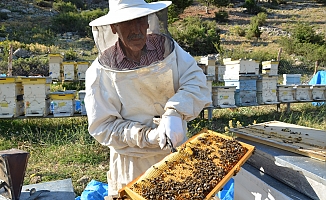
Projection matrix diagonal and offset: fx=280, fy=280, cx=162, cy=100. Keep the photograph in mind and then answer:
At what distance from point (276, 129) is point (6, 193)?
202cm

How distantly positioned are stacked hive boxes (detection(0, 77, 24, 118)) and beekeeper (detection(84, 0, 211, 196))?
4.17m

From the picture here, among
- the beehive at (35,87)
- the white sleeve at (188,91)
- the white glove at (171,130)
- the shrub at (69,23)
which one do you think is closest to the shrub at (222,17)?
the shrub at (69,23)

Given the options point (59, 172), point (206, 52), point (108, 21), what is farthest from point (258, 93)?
point (206, 52)

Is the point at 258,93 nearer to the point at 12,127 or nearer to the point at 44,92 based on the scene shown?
the point at 44,92

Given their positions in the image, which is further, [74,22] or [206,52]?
[74,22]

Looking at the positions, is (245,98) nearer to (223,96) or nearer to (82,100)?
(223,96)

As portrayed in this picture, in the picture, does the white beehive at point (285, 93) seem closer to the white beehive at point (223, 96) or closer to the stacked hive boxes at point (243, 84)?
the stacked hive boxes at point (243, 84)

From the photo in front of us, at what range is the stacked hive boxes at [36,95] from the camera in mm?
5270

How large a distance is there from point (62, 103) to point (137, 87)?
166 inches

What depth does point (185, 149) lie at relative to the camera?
5.42ft

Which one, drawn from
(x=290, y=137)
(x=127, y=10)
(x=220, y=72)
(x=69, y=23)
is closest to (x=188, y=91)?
(x=127, y=10)

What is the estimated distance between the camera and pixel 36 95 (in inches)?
211

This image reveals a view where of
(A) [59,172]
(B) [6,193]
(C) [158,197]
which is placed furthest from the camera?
(A) [59,172]

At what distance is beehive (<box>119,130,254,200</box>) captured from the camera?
4.56ft
